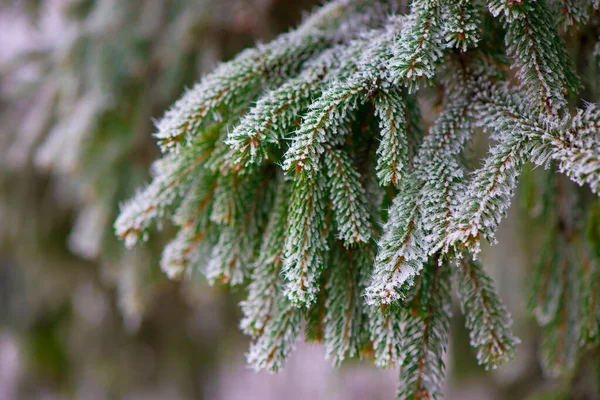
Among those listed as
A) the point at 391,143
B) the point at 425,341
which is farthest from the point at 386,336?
the point at 391,143

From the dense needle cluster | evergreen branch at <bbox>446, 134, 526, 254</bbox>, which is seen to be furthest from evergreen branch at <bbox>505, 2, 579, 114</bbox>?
evergreen branch at <bbox>446, 134, 526, 254</bbox>

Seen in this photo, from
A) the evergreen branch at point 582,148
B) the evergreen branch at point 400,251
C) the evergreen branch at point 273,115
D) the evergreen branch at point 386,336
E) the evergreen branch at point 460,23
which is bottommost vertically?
the evergreen branch at point 386,336

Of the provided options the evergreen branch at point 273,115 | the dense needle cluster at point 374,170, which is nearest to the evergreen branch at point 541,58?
the dense needle cluster at point 374,170

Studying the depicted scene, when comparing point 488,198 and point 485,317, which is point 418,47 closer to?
point 488,198

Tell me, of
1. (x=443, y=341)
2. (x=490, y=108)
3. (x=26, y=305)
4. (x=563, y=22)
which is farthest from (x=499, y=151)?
(x=26, y=305)

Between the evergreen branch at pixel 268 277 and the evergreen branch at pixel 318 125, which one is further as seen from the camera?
the evergreen branch at pixel 268 277

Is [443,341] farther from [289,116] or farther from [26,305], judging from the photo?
[26,305]

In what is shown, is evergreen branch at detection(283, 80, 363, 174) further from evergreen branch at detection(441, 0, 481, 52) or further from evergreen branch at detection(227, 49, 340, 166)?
evergreen branch at detection(441, 0, 481, 52)

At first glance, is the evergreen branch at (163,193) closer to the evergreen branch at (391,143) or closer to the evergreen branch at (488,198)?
the evergreen branch at (391,143)
